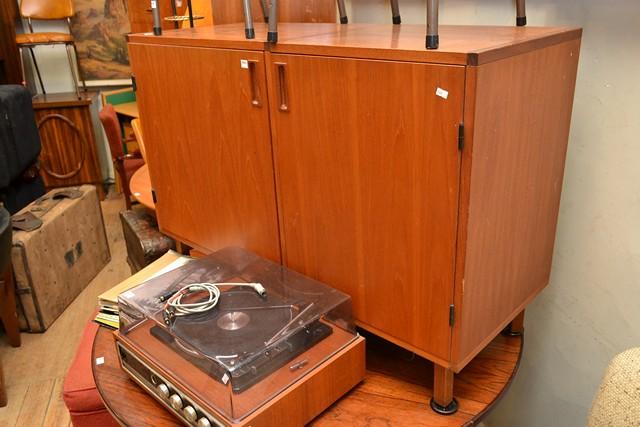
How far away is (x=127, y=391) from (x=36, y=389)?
1.57m

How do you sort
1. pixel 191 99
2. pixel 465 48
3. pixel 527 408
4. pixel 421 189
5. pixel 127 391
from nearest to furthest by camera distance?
1. pixel 465 48
2. pixel 421 189
3. pixel 127 391
4. pixel 191 99
5. pixel 527 408

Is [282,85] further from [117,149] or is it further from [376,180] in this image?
[117,149]

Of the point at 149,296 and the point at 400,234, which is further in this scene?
the point at 149,296

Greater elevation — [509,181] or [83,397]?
[509,181]

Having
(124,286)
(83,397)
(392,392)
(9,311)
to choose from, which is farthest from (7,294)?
(392,392)

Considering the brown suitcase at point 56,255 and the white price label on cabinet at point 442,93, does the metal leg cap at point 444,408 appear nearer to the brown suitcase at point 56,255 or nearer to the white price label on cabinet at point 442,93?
the white price label on cabinet at point 442,93

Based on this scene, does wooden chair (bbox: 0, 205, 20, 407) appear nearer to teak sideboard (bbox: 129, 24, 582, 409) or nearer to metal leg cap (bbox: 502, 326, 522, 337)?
teak sideboard (bbox: 129, 24, 582, 409)

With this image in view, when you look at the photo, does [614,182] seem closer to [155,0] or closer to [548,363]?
[548,363]

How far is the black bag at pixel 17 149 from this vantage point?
3.31 metres

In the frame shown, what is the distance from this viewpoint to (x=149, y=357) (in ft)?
3.78

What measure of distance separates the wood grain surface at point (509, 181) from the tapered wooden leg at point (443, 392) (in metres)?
0.07

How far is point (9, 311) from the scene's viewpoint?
2.74 meters

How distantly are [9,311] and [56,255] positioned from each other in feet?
1.28

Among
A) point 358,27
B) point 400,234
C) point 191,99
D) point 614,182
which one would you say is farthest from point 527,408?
point 191,99
